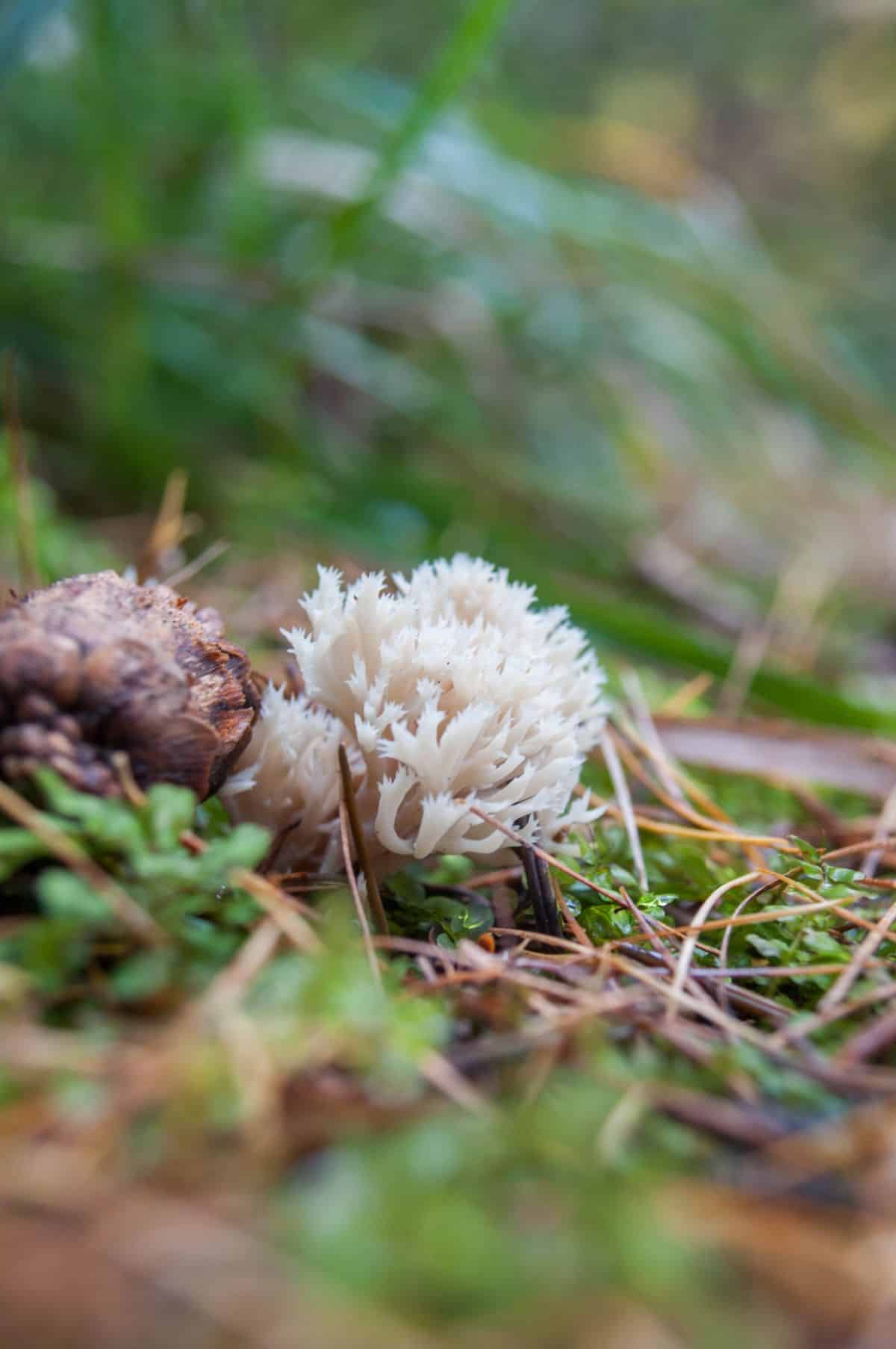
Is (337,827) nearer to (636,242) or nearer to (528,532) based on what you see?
(528,532)

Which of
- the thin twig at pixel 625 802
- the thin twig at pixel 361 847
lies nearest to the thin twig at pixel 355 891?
the thin twig at pixel 361 847

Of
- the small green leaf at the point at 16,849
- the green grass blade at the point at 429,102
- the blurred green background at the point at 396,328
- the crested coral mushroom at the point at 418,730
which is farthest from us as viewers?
the blurred green background at the point at 396,328

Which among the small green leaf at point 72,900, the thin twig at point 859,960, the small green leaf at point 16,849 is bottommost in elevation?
the small green leaf at point 72,900

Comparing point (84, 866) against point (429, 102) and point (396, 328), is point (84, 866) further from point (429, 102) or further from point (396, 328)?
point (396, 328)

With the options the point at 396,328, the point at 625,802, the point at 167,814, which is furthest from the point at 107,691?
the point at 396,328

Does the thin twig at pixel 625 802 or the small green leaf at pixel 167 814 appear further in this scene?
the thin twig at pixel 625 802

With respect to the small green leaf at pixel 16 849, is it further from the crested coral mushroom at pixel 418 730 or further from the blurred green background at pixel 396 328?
the blurred green background at pixel 396 328
